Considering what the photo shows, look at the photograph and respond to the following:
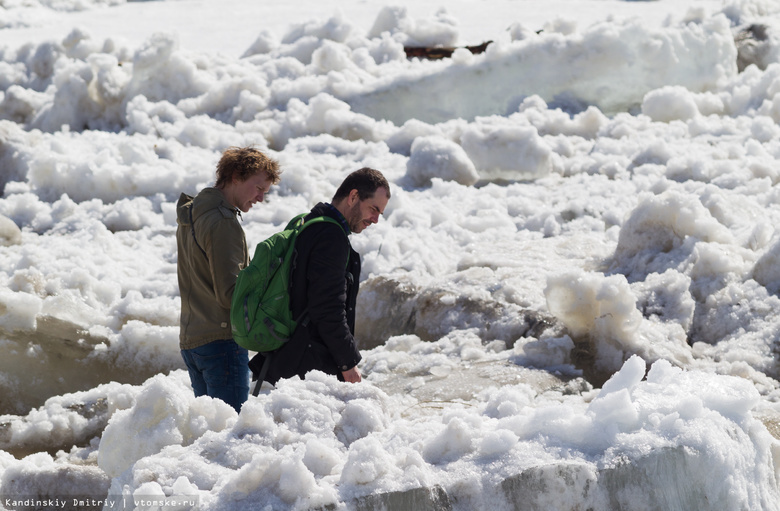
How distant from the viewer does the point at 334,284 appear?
2984 mm

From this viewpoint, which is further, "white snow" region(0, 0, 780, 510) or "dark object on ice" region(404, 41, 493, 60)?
"dark object on ice" region(404, 41, 493, 60)

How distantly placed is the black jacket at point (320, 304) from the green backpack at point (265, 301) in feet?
0.09

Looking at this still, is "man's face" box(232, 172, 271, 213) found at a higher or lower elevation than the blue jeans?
higher

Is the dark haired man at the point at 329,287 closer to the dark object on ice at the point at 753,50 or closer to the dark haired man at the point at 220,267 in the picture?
the dark haired man at the point at 220,267

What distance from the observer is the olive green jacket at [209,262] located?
319 centimetres

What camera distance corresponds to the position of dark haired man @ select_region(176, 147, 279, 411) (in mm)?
3193

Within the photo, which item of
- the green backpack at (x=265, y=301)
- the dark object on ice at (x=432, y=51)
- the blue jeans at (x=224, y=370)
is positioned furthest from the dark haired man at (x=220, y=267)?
the dark object on ice at (x=432, y=51)

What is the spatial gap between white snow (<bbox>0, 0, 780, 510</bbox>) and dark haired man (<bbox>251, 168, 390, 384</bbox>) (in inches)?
14.4

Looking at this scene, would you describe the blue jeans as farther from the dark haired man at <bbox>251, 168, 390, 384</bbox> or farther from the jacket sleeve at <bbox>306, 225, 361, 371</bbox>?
the jacket sleeve at <bbox>306, 225, 361, 371</bbox>

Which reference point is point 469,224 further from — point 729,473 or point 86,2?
point 86,2

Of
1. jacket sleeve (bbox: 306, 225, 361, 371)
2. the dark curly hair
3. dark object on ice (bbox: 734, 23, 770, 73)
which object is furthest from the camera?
dark object on ice (bbox: 734, 23, 770, 73)

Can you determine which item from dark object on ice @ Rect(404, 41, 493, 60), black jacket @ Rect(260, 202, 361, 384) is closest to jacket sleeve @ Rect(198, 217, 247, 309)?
black jacket @ Rect(260, 202, 361, 384)

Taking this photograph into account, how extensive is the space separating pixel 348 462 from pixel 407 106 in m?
7.47

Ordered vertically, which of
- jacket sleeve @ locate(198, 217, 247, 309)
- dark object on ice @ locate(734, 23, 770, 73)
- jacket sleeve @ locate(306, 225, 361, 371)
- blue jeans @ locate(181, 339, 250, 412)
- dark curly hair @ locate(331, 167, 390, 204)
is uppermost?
dark object on ice @ locate(734, 23, 770, 73)
